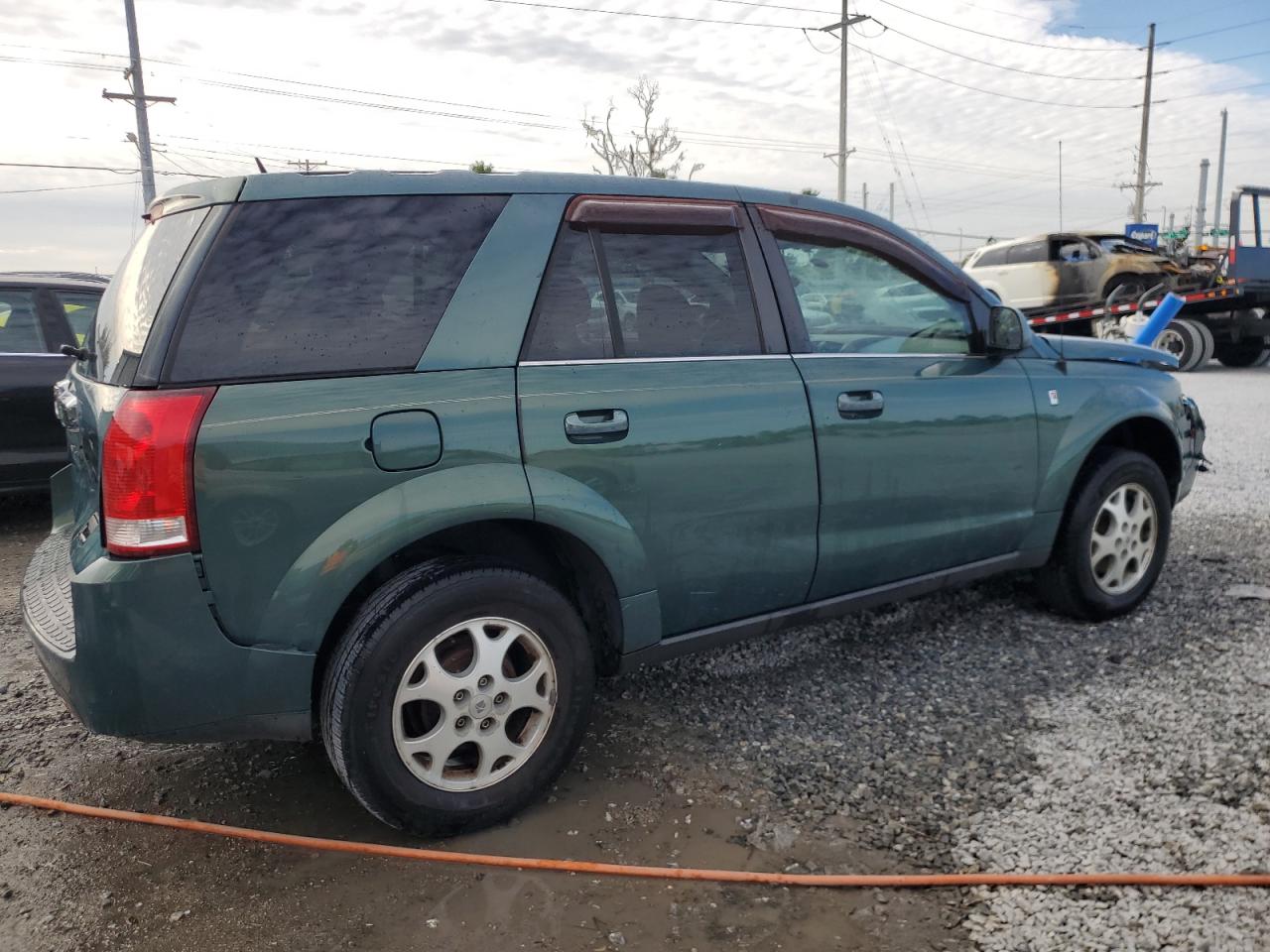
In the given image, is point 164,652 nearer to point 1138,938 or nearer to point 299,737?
point 299,737

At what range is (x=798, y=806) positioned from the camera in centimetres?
277

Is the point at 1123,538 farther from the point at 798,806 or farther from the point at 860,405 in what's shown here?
the point at 798,806

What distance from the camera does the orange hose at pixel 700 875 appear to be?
2363 mm

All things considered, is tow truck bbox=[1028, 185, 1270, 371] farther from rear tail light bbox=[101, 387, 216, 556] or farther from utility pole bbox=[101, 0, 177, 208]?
utility pole bbox=[101, 0, 177, 208]

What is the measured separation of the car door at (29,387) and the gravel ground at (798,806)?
2.16 meters

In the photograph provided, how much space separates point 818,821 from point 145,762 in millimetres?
2119

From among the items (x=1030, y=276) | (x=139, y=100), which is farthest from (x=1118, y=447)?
(x=139, y=100)

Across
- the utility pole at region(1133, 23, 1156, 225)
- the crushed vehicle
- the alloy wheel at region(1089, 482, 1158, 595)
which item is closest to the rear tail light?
the alloy wheel at region(1089, 482, 1158, 595)

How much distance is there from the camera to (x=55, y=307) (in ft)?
19.8

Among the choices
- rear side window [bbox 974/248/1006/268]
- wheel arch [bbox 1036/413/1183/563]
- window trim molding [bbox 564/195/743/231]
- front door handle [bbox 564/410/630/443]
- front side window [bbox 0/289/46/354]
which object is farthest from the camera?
rear side window [bbox 974/248/1006/268]

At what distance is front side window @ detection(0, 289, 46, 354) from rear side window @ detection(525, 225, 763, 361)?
4671mm

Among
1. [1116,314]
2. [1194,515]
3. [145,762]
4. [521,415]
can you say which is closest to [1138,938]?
[521,415]

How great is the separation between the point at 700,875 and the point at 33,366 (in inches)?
211

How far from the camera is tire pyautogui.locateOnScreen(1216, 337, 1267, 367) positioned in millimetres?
15250
